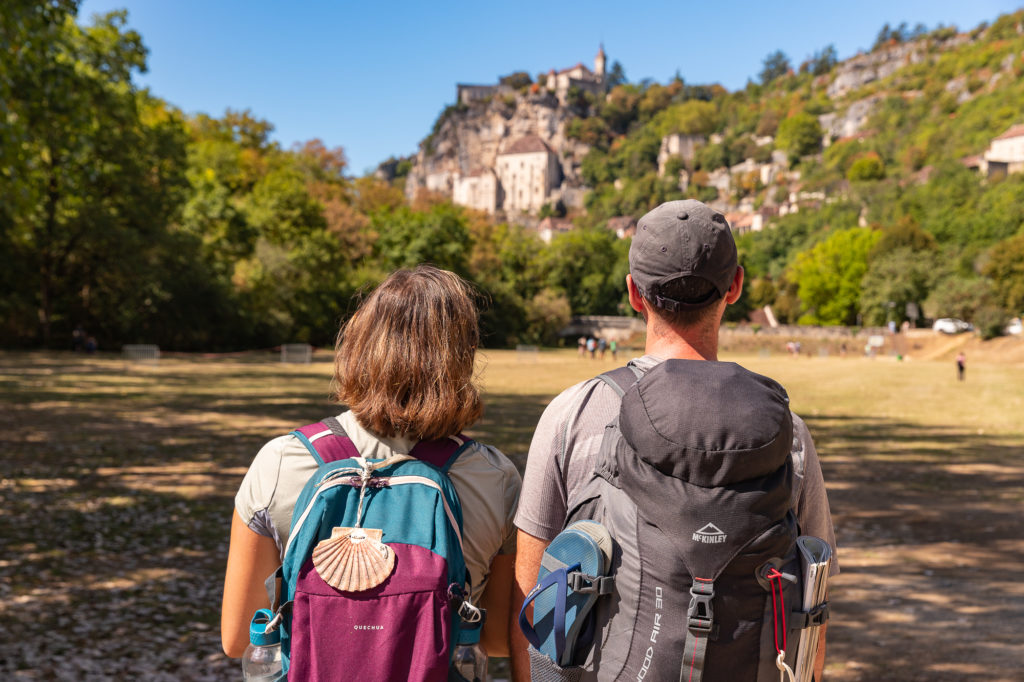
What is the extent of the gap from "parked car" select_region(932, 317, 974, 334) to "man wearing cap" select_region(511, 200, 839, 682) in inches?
2822

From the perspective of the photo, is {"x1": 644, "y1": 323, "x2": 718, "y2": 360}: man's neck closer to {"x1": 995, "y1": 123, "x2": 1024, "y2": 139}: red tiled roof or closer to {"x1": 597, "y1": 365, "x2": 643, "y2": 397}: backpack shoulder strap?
{"x1": 597, "y1": 365, "x2": 643, "y2": 397}: backpack shoulder strap

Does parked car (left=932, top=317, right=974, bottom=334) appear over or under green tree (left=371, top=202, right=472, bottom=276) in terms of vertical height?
under

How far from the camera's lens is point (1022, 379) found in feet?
120

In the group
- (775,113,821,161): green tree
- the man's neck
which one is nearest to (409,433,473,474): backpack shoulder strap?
the man's neck

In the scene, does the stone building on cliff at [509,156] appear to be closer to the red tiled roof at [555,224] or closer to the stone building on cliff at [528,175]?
the stone building on cliff at [528,175]

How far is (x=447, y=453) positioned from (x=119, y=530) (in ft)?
24.8

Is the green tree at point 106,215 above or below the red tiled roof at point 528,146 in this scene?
below

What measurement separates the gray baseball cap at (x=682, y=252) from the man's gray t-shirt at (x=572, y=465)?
201mm

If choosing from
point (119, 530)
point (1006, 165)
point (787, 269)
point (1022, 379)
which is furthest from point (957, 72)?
point (119, 530)

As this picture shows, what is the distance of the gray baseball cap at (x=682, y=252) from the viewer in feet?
6.77

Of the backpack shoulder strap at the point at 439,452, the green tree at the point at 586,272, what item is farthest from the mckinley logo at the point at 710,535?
the green tree at the point at 586,272

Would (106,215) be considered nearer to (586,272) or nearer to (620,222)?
(586,272)

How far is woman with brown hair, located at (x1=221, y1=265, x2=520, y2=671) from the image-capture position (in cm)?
202

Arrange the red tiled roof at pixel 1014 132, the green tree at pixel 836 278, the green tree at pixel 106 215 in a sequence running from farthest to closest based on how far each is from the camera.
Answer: the red tiled roof at pixel 1014 132, the green tree at pixel 836 278, the green tree at pixel 106 215
